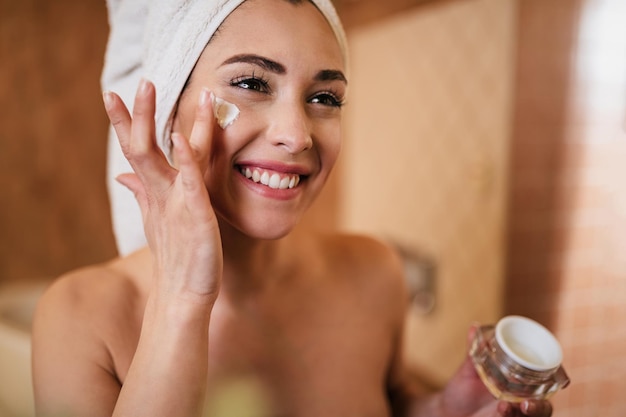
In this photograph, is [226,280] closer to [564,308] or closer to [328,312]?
[328,312]

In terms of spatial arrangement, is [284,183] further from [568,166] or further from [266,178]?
[568,166]

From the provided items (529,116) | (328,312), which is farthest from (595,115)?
(328,312)

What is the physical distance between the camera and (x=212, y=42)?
0.65 meters

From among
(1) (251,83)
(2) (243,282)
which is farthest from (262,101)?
(2) (243,282)

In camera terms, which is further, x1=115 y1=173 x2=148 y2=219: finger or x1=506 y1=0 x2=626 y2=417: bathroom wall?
x1=506 y1=0 x2=626 y2=417: bathroom wall

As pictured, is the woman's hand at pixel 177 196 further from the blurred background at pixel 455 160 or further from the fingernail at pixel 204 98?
the blurred background at pixel 455 160

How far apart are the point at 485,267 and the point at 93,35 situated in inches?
68.1

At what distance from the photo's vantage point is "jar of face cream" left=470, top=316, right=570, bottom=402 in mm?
619

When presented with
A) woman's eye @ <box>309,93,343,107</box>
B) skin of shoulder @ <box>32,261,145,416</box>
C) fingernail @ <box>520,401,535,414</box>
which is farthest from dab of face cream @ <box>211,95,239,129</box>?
fingernail @ <box>520,401,535,414</box>

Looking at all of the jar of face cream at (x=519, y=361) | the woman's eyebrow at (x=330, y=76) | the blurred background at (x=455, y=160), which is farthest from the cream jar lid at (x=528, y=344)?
the woman's eyebrow at (x=330, y=76)

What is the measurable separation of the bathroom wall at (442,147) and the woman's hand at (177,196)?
1244mm

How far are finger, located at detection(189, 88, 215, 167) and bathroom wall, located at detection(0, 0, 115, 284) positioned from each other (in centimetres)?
168

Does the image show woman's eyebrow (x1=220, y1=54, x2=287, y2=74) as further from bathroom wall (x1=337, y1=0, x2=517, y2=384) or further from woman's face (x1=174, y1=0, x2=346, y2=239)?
bathroom wall (x1=337, y1=0, x2=517, y2=384)

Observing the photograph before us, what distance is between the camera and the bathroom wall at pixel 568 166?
4.50 feet
